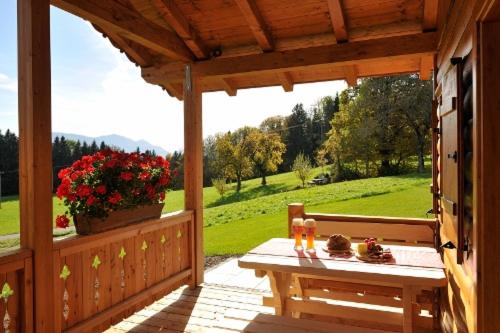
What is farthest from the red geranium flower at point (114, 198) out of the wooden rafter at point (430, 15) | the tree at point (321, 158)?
the tree at point (321, 158)

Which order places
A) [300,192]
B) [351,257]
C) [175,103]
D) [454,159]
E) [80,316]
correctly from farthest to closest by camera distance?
[300,192] < [175,103] < [80,316] < [351,257] < [454,159]

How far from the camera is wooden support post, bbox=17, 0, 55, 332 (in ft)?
7.87

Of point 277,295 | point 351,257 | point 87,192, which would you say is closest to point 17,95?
point 87,192

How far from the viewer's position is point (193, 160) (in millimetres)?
4344

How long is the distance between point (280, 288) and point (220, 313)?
92cm

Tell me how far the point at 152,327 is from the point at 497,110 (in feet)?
9.83

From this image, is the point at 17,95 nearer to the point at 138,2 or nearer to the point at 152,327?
the point at 138,2

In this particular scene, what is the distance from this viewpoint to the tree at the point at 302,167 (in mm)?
13992

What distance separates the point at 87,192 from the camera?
2902mm

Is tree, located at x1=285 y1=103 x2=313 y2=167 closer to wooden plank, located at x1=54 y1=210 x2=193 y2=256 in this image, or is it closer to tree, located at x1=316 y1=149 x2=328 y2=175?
tree, located at x1=316 y1=149 x2=328 y2=175

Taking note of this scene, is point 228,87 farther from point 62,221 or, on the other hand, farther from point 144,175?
point 62,221

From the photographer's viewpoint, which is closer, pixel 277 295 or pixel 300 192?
pixel 277 295

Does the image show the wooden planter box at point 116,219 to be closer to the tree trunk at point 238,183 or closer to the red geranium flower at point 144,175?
the red geranium flower at point 144,175

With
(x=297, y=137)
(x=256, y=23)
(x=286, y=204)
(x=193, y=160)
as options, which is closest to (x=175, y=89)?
(x=193, y=160)
